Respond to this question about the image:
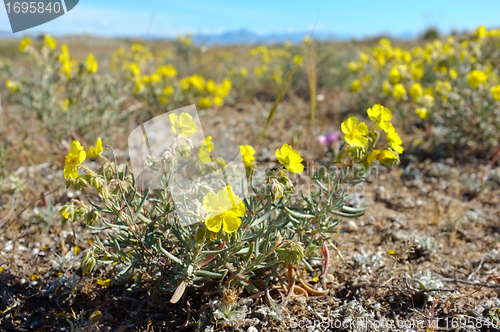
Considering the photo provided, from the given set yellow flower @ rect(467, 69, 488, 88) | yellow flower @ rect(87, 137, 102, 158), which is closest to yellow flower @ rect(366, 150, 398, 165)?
yellow flower @ rect(87, 137, 102, 158)

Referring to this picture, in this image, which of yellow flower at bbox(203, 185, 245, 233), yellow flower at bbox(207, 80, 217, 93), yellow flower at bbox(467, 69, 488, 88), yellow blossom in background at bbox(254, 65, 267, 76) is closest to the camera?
yellow flower at bbox(203, 185, 245, 233)

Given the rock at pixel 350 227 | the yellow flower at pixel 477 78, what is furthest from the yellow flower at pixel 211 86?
the yellow flower at pixel 477 78

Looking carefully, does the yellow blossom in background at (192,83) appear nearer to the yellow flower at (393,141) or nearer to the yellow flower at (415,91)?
the yellow flower at (415,91)

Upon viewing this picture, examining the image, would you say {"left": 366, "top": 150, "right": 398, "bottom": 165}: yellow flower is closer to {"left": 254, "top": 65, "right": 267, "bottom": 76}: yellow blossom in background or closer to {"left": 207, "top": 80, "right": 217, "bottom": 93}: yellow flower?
{"left": 207, "top": 80, "right": 217, "bottom": 93}: yellow flower

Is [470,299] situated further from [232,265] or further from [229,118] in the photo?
[229,118]

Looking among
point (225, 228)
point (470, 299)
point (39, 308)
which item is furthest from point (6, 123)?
point (470, 299)

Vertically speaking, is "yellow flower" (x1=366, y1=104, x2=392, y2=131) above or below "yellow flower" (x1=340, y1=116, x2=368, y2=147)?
above

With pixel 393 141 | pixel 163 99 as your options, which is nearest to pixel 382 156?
pixel 393 141
